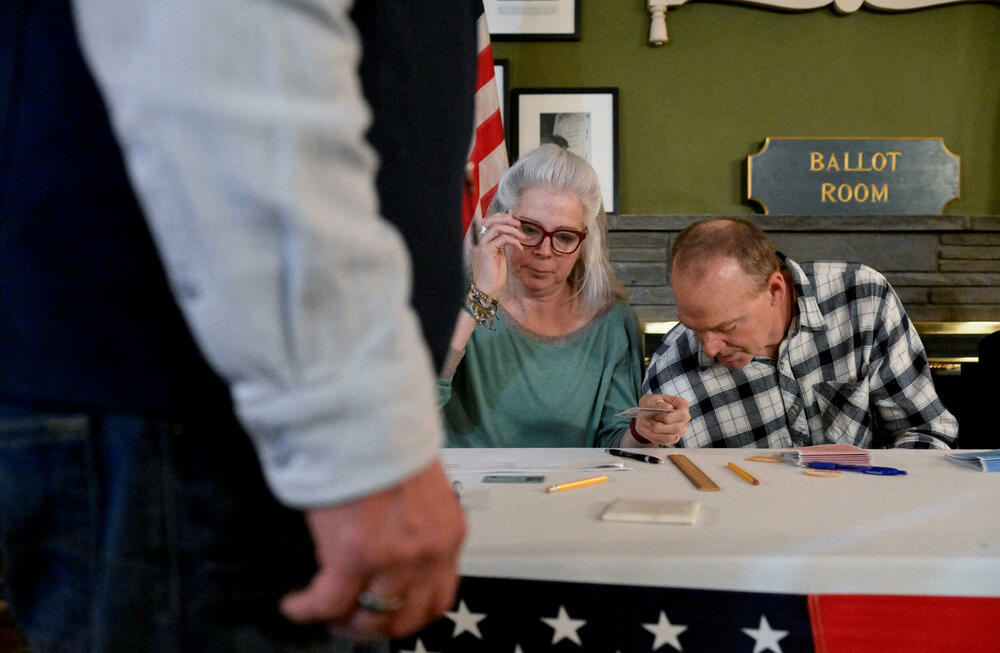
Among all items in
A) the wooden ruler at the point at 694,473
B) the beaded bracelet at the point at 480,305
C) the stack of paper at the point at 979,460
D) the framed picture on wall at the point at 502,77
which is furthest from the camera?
the framed picture on wall at the point at 502,77

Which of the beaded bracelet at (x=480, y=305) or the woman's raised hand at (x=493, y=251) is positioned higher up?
the woman's raised hand at (x=493, y=251)

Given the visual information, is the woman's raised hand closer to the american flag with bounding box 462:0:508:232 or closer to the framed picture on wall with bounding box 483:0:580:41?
the american flag with bounding box 462:0:508:232

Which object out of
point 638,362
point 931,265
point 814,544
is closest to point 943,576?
point 814,544

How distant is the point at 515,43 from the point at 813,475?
102 inches

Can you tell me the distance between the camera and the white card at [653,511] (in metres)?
0.78

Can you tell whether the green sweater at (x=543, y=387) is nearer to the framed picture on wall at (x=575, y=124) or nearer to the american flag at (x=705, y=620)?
the american flag at (x=705, y=620)

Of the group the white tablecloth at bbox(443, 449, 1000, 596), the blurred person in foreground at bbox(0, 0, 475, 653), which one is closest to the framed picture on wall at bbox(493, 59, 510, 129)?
the white tablecloth at bbox(443, 449, 1000, 596)

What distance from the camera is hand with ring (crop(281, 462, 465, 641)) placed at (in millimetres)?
342

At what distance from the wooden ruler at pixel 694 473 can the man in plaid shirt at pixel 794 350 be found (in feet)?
1.85

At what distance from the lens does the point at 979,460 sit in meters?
1.06

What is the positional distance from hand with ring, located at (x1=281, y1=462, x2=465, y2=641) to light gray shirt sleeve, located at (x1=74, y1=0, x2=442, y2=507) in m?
0.01

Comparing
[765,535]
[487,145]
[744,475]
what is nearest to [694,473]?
[744,475]

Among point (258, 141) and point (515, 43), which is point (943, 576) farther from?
point (515, 43)

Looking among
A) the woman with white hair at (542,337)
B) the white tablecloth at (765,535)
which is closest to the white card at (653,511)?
the white tablecloth at (765,535)
